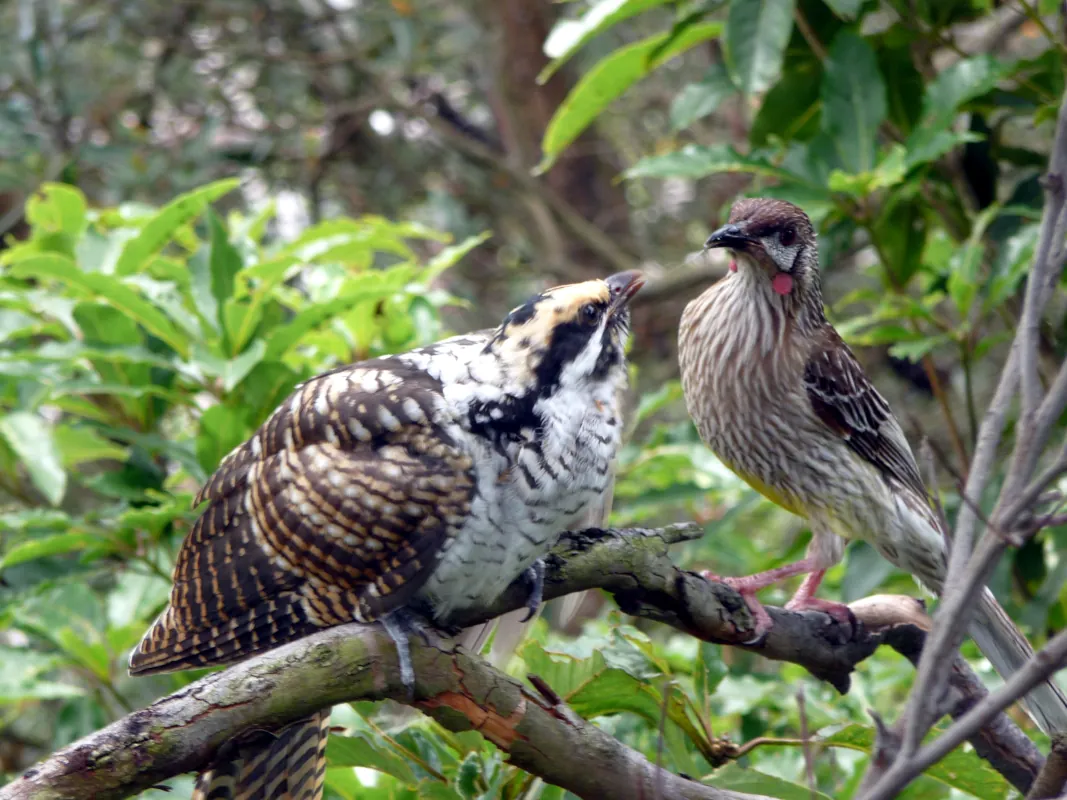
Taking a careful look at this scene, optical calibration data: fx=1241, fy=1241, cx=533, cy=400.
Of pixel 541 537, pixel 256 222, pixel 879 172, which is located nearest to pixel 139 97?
pixel 256 222

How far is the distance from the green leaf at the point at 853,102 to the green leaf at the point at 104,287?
161 cm

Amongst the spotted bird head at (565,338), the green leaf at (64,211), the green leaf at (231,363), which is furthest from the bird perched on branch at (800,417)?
the green leaf at (64,211)

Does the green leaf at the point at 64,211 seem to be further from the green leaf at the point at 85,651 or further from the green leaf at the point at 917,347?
the green leaf at the point at 917,347

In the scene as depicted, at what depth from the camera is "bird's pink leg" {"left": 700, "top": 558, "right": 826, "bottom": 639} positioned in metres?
2.24

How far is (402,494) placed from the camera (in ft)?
6.55

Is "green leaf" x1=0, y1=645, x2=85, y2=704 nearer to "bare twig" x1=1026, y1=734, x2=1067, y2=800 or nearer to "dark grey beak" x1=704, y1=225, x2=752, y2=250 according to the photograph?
"dark grey beak" x1=704, y1=225, x2=752, y2=250

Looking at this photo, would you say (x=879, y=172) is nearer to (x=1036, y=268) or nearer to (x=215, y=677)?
(x=1036, y=268)

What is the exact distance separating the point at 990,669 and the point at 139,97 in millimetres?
4354

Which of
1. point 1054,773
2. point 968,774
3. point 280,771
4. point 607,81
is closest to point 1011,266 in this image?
point 607,81

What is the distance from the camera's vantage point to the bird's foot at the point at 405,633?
1745mm

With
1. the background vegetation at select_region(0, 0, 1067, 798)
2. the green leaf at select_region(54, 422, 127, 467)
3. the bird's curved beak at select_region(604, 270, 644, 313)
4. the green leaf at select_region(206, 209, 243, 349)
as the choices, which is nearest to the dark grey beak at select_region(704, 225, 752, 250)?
Result: the bird's curved beak at select_region(604, 270, 644, 313)

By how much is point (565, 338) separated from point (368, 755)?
772mm

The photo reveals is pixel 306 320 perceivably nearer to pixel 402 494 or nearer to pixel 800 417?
pixel 402 494

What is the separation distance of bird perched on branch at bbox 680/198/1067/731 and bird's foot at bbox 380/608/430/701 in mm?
833
